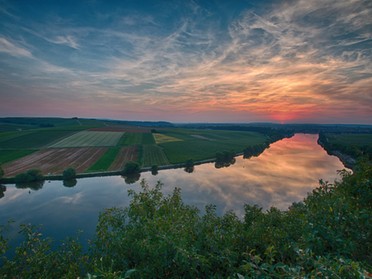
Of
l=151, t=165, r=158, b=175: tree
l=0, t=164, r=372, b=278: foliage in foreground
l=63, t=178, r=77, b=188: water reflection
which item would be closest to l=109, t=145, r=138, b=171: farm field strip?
l=151, t=165, r=158, b=175: tree

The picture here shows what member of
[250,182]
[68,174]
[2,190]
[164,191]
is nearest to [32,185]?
[2,190]

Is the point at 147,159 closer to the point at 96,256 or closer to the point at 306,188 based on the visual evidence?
the point at 306,188

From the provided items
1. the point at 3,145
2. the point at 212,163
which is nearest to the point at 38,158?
the point at 3,145

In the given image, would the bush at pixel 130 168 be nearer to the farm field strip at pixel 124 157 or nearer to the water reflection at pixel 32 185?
the farm field strip at pixel 124 157

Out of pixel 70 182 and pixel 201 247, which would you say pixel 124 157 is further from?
pixel 201 247

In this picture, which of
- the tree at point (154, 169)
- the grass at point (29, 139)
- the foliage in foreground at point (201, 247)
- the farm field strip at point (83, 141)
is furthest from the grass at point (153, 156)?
the foliage in foreground at point (201, 247)
